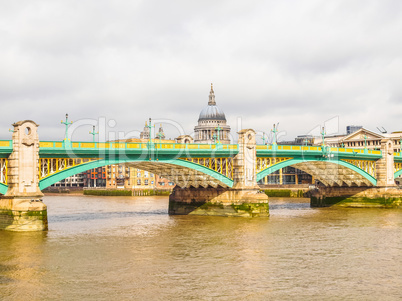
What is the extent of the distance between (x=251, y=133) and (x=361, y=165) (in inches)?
859

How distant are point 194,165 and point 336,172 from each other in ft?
84.4

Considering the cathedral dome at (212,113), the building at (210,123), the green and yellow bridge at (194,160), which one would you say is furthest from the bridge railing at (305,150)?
the cathedral dome at (212,113)

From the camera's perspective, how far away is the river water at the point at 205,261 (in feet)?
80.9

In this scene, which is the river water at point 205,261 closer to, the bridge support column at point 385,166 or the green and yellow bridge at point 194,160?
the green and yellow bridge at point 194,160

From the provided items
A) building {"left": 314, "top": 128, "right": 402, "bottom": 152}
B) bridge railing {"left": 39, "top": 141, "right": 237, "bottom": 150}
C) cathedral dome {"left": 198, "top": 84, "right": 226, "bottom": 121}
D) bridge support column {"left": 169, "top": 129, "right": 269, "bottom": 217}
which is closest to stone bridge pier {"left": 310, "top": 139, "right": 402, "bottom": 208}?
bridge support column {"left": 169, "top": 129, "right": 269, "bottom": 217}

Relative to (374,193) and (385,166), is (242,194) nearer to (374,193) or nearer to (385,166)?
(374,193)

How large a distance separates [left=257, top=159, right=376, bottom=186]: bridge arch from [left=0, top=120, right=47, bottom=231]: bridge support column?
31.2m

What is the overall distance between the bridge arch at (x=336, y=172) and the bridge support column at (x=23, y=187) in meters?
31.2

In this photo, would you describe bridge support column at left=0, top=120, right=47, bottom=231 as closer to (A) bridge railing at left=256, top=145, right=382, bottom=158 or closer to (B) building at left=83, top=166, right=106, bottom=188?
(A) bridge railing at left=256, top=145, right=382, bottom=158

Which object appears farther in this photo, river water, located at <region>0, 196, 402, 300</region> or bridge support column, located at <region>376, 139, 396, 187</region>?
bridge support column, located at <region>376, 139, 396, 187</region>

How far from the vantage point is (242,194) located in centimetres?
5491

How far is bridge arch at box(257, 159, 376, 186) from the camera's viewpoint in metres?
65.7

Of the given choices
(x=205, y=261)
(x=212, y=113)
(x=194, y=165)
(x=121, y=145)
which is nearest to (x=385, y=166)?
(x=194, y=165)

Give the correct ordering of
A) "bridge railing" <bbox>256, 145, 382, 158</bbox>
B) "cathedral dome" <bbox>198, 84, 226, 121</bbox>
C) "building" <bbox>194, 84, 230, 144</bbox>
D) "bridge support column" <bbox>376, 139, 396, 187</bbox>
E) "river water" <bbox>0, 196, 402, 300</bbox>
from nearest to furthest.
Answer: "river water" <bbox>0, 196, 402, 300</bbox> < "bridge railing" <bbox>256, 145, 382, 158</bbox> < "bridge support column" <bbox>376, 139, 396, 187</bbox> < "building" <bbox>194, 84, 230, 144</bbox> < "cathedral dome" <bbox>198, 84, 226, 121</bbox>
